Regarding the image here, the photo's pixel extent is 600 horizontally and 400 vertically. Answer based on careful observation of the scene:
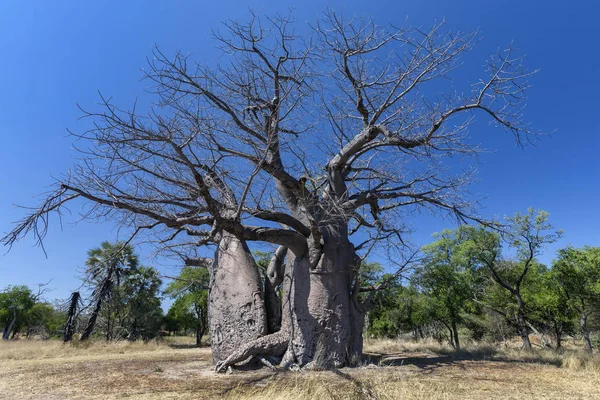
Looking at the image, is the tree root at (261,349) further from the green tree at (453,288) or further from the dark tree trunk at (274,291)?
the green tree at (453,288)

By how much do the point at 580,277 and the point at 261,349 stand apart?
11767mm

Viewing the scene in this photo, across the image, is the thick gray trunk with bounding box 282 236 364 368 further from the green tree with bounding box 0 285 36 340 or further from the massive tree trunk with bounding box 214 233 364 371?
the green tree with bounding box 0 285 36 340

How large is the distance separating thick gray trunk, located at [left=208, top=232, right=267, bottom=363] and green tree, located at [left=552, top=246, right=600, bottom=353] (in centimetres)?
1126

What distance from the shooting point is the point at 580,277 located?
38.5 ft

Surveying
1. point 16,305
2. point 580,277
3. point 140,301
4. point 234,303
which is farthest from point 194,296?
point 580,277

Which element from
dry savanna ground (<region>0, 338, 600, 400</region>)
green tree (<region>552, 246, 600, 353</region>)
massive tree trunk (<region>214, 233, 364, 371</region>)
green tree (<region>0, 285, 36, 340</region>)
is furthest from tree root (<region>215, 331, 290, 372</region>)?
green tree (<region>0, 285, 36, 340</region>)

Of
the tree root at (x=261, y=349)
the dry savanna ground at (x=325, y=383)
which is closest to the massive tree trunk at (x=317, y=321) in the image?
the tree root at (x=261, y=349)

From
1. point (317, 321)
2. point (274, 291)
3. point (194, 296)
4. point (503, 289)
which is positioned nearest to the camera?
point (317, 321)

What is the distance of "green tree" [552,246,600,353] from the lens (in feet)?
37.6

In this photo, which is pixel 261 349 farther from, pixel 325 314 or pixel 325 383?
pixel 325 383

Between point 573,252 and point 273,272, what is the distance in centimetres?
1123

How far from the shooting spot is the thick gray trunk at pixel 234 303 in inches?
233

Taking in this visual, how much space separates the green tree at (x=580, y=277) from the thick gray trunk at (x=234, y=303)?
36.9 feet

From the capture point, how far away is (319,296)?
559 cm
